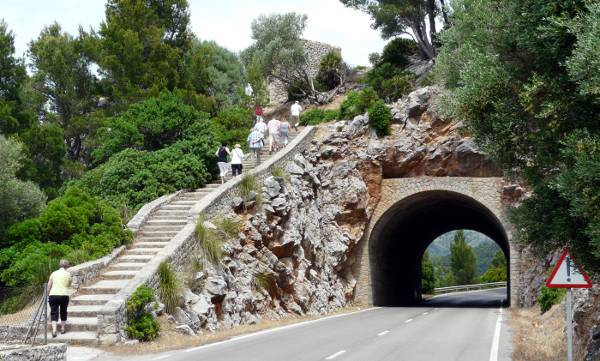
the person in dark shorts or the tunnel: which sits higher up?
the tunnel

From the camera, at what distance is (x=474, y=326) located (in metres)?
19.9

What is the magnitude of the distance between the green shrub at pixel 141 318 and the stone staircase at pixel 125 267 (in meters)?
0.73

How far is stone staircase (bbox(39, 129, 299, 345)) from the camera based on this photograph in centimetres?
1470

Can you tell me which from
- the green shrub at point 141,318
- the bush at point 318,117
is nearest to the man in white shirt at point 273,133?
the bush at point 318,117

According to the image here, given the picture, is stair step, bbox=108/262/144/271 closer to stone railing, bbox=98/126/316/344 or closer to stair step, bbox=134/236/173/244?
stone railing, bbox=98/126/316/344

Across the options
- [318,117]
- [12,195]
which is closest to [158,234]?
[12,195]

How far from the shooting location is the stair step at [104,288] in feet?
Result: 54.1

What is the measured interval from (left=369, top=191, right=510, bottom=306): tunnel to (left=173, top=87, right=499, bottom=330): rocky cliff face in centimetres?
142

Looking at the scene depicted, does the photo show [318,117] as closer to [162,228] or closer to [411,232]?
[411,232]

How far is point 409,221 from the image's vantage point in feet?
120

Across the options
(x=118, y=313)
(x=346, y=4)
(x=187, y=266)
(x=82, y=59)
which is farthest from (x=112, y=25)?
(x=118, y=313)

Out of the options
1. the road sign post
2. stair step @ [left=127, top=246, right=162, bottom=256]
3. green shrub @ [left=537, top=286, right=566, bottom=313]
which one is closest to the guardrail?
green shrub @ [left=537, top=286, right=566, bottom=313]

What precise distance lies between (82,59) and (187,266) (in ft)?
69.1

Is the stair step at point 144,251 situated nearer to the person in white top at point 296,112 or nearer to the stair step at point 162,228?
the stair step at point 162,228
